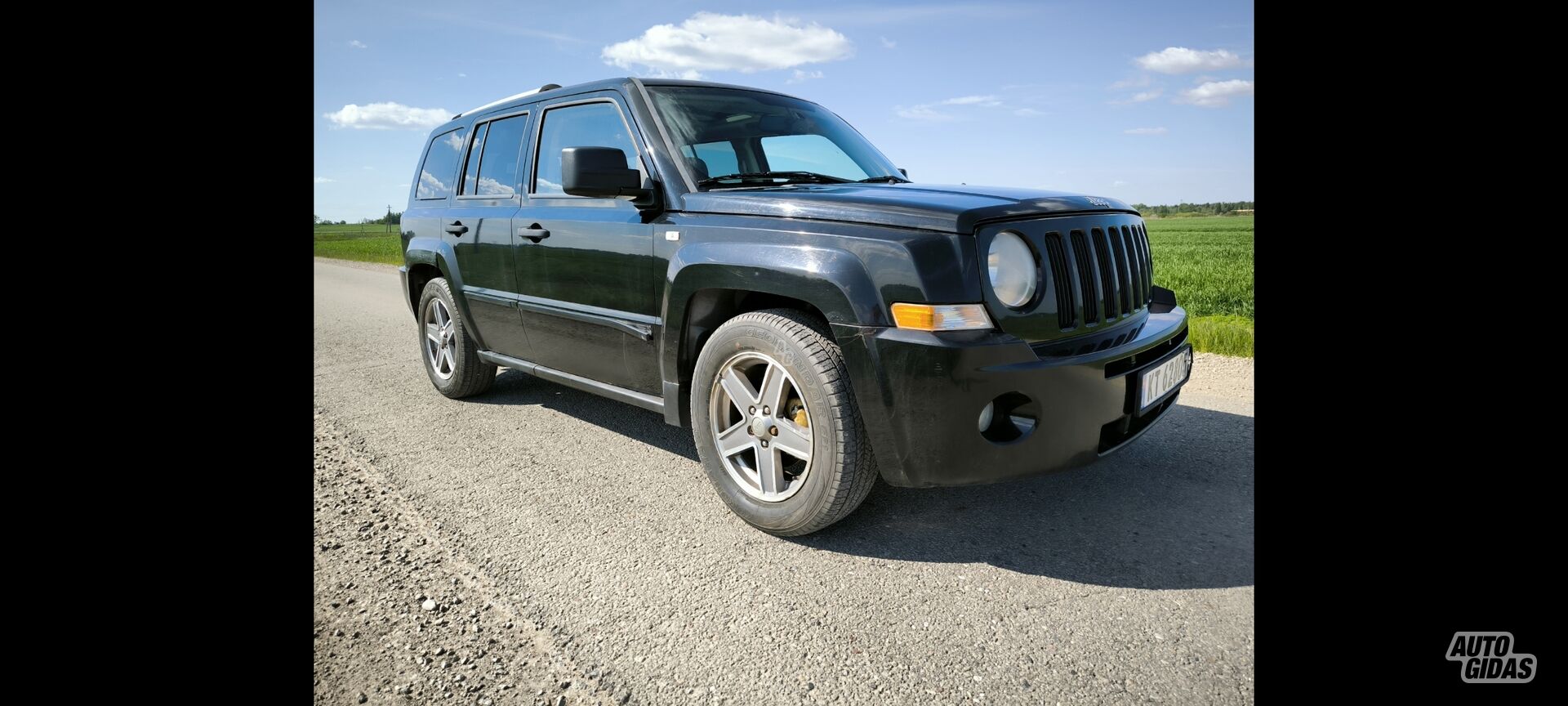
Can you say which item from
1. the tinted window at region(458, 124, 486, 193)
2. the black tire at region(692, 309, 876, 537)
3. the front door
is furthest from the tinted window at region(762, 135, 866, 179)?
the tinted window at region(458, 124, 486, 193)

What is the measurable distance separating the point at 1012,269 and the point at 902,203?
0.43 metres

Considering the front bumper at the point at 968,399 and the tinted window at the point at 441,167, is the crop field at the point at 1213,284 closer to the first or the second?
the front bumper at the point at 968,399

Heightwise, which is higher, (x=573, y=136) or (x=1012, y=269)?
(x=573, y=136)

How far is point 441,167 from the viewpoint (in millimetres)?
5363

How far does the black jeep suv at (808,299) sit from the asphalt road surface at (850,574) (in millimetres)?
327

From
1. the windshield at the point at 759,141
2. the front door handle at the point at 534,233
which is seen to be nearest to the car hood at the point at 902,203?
the windshield at the point at 759,141

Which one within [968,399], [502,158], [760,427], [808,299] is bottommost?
[760,427]

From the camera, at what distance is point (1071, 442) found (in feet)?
9.14

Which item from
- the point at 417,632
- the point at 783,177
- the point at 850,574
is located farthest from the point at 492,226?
the point at 850,574

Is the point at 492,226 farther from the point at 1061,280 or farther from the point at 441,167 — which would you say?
the point at 1061,280

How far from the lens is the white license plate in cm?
302

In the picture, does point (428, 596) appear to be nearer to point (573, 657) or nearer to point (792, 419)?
point (573, 657)

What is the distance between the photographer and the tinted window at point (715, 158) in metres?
3.65
